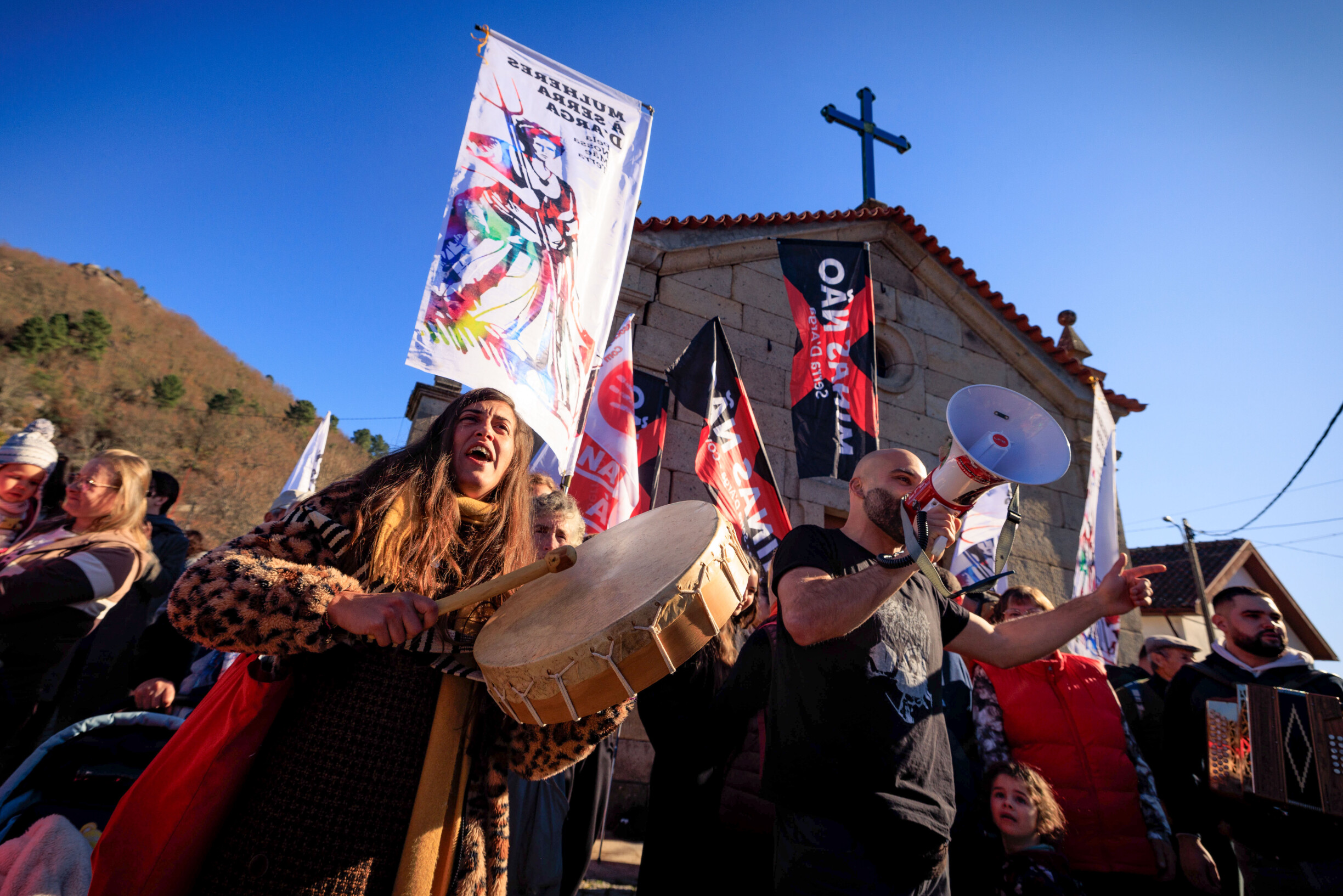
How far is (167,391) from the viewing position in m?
38.2

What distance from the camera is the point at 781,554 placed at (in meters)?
2.15

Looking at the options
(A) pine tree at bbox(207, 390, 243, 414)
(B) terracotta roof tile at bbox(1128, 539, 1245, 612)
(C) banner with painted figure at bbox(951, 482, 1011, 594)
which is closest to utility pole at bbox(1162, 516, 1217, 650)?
(B) terracotta roof tile at bbox(1128, 539, 1245, 612)

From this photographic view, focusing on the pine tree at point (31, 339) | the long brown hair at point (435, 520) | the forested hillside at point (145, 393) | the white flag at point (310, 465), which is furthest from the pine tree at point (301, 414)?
the long brown hair at point (435, 520)

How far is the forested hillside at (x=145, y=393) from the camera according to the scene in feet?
107

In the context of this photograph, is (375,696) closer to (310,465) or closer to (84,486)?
(84,486)

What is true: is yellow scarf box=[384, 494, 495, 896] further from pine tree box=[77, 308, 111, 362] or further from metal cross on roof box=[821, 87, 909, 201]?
pine tree box=[77, 308, 111, 362]

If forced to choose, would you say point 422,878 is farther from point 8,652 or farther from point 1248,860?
point 1248,860

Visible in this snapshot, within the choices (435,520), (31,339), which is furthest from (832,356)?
(31,339)

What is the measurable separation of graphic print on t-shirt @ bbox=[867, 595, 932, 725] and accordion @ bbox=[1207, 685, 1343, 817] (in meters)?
2.24

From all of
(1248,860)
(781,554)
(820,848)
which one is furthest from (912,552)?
(1248,860)

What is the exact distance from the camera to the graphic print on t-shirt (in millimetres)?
1937

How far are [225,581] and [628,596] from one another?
822 millimetres

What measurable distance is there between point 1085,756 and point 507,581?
2957mm

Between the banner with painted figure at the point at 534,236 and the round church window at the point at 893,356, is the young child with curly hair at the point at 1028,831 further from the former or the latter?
the round church window at the point at 893,356
